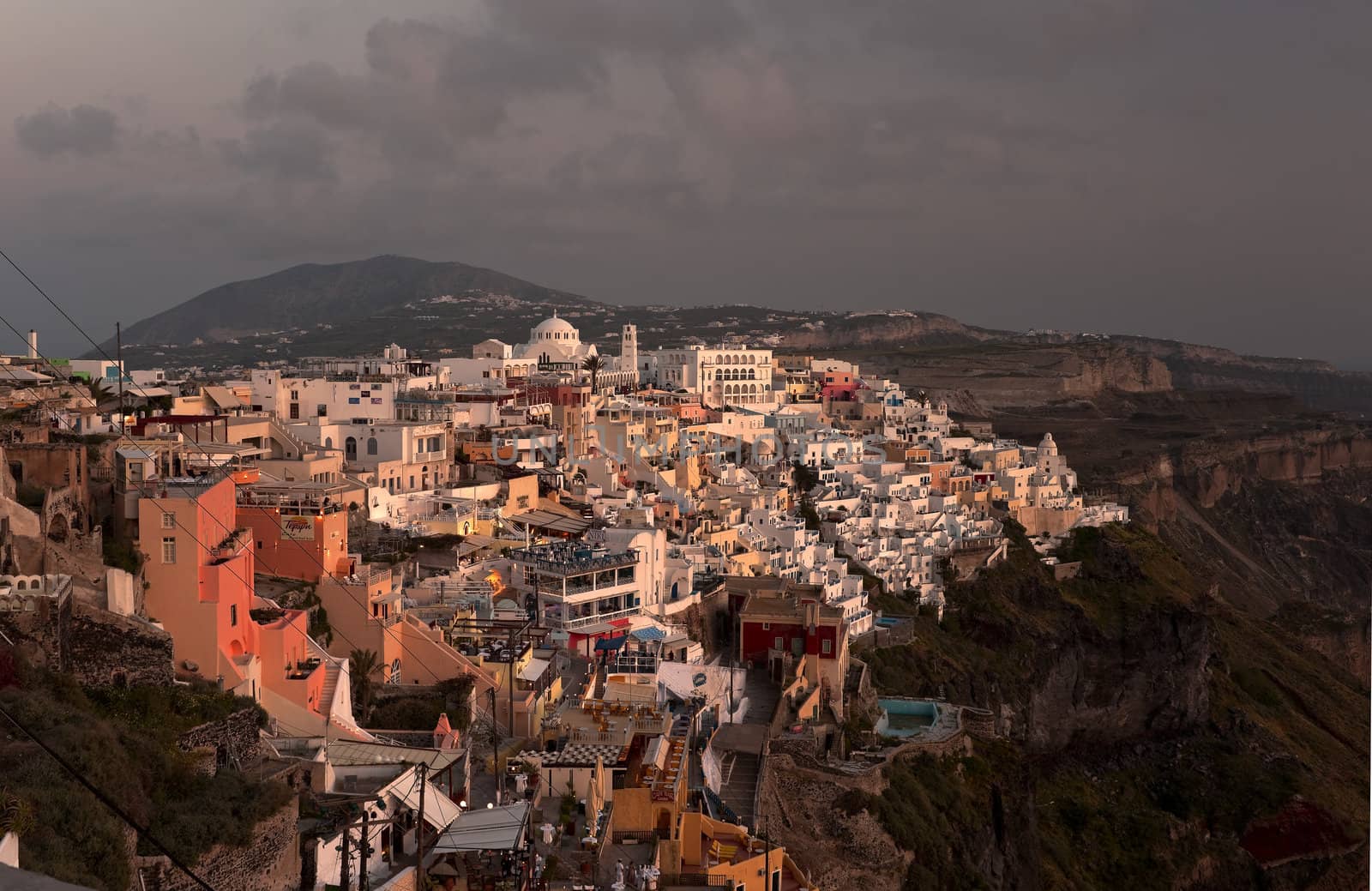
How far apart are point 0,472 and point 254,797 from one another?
655 centimetres

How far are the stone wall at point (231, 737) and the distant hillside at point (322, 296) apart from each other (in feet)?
435

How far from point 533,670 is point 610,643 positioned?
9.50ft

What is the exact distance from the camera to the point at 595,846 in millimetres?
12180

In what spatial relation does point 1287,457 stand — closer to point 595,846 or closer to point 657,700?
point 657,700

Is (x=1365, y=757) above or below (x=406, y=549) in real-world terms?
below

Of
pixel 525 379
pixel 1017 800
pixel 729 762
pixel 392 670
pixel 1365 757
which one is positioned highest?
pixel 525 379

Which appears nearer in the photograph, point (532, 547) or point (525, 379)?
point (532, 547)

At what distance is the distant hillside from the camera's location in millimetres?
152375

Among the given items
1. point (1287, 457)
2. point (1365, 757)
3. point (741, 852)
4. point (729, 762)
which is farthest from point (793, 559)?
point (1287, 457)

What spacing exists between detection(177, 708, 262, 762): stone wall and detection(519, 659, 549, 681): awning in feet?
16.3

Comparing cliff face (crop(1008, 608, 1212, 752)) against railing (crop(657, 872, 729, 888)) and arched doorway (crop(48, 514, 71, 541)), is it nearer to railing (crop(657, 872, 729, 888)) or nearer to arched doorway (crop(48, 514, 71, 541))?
railing (crop(657, 872, 729, 888))

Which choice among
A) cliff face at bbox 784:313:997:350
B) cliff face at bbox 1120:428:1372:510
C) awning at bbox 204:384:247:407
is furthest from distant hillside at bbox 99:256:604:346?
awning at bbox 204:384:247:407

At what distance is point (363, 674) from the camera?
631 inches

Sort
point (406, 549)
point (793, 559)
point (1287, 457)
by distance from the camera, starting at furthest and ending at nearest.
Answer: point (1287, 457)
point (793, 559)
point (406, 549)
